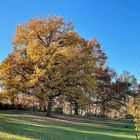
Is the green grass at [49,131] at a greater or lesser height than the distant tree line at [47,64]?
lesser

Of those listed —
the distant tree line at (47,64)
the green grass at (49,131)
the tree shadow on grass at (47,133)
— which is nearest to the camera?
the green grass at (49,131)

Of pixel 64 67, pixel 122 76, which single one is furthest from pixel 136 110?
pixel 122 76

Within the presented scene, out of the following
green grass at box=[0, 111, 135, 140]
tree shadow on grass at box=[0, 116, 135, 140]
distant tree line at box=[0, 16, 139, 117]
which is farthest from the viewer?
distant tree line at box=[0, 16, 139, 117]

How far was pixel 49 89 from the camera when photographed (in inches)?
1516

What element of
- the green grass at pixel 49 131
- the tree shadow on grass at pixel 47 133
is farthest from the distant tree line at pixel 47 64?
the tree shadow on grass at pixel 47 133

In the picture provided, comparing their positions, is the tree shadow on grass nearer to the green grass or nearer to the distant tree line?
the green grass

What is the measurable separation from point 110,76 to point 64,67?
65.5 feet

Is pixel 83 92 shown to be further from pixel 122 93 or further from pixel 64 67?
pixel 122 93

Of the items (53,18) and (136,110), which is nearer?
(136,110)

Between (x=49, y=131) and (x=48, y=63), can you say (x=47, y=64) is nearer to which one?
(x=48, y=63)

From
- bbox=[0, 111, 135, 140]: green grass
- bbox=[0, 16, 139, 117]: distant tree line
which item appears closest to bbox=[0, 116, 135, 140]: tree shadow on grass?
bbox=[0, 111, 135, 140]: green grass

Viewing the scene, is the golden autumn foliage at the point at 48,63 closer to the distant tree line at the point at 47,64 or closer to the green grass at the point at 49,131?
the distant tree line at the point at 47,64

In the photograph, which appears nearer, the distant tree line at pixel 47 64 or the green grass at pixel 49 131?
the green grass at pixel 49 131

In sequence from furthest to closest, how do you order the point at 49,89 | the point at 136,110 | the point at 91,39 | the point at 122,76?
the point at 122,76, the point at 91,39, the point at 49,89, the point at 136,110
